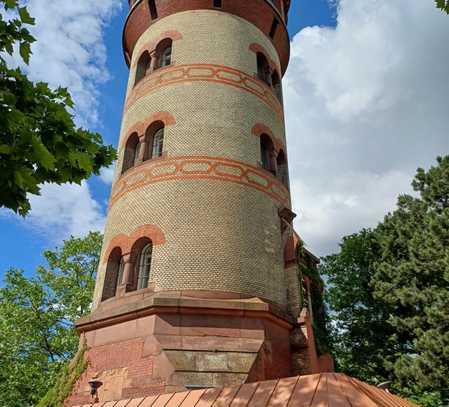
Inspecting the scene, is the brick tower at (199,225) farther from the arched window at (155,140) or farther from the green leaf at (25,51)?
the green leaf at (25,51)

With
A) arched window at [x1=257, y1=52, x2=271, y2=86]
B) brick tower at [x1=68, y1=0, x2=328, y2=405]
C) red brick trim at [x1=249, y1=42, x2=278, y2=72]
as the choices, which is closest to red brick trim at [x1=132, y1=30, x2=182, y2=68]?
brick tower at [x1=68, y1=0, x2=328, y2=405]

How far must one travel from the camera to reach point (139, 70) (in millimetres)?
14297

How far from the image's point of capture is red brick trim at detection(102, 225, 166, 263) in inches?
399

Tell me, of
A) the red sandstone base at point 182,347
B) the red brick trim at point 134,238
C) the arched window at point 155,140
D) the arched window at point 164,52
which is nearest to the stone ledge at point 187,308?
the red sandstone base at point 182,347

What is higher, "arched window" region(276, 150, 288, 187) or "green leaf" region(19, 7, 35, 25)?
"arched window" region(276, 150, 288, 187)

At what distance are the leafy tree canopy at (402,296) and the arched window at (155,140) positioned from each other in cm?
951

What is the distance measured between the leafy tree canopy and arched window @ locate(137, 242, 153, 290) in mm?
9207

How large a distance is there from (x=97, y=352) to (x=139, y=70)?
29.4ft

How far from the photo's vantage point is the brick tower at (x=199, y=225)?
875 centimetres

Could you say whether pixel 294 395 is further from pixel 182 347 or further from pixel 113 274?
pixel 113 274

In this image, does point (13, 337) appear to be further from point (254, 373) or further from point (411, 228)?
point (411, 228)

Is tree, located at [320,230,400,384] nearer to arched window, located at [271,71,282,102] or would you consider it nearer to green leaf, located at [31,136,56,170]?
arched window, located at [271,71,282,102]

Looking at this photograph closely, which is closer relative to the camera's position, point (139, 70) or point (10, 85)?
point (10, 85)

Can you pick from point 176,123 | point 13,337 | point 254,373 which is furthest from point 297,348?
point 13,337
